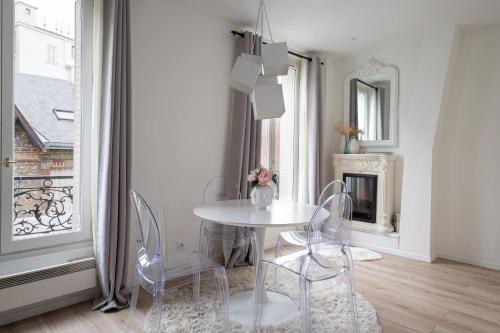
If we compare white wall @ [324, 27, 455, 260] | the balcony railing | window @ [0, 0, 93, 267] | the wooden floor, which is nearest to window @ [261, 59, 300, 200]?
white wall @ [324, 27, 455, 260]

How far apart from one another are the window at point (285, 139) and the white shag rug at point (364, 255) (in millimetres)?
1118

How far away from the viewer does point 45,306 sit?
237 cm

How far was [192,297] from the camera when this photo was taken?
2623 mm

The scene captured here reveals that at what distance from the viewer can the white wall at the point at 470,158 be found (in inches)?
139

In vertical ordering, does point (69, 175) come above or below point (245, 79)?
below

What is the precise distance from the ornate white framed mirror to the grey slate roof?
3575 millimetres

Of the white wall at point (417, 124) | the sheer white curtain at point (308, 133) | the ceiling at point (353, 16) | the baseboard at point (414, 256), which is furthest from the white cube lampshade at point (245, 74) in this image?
the baseboard at point (414, 256)

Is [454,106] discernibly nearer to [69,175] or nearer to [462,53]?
[462,53]

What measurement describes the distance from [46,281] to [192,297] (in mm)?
1061

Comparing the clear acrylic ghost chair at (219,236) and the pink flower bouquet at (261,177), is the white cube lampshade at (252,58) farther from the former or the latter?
the clear acrylic ghost chair at (219,236)

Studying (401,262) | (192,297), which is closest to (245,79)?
(192,297)

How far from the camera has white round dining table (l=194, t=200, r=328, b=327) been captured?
6.72 ft

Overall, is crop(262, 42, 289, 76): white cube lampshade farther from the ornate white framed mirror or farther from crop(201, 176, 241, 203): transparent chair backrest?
the ornate white framed mirror

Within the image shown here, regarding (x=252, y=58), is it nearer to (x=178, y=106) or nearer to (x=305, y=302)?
(x=178, y=106)
